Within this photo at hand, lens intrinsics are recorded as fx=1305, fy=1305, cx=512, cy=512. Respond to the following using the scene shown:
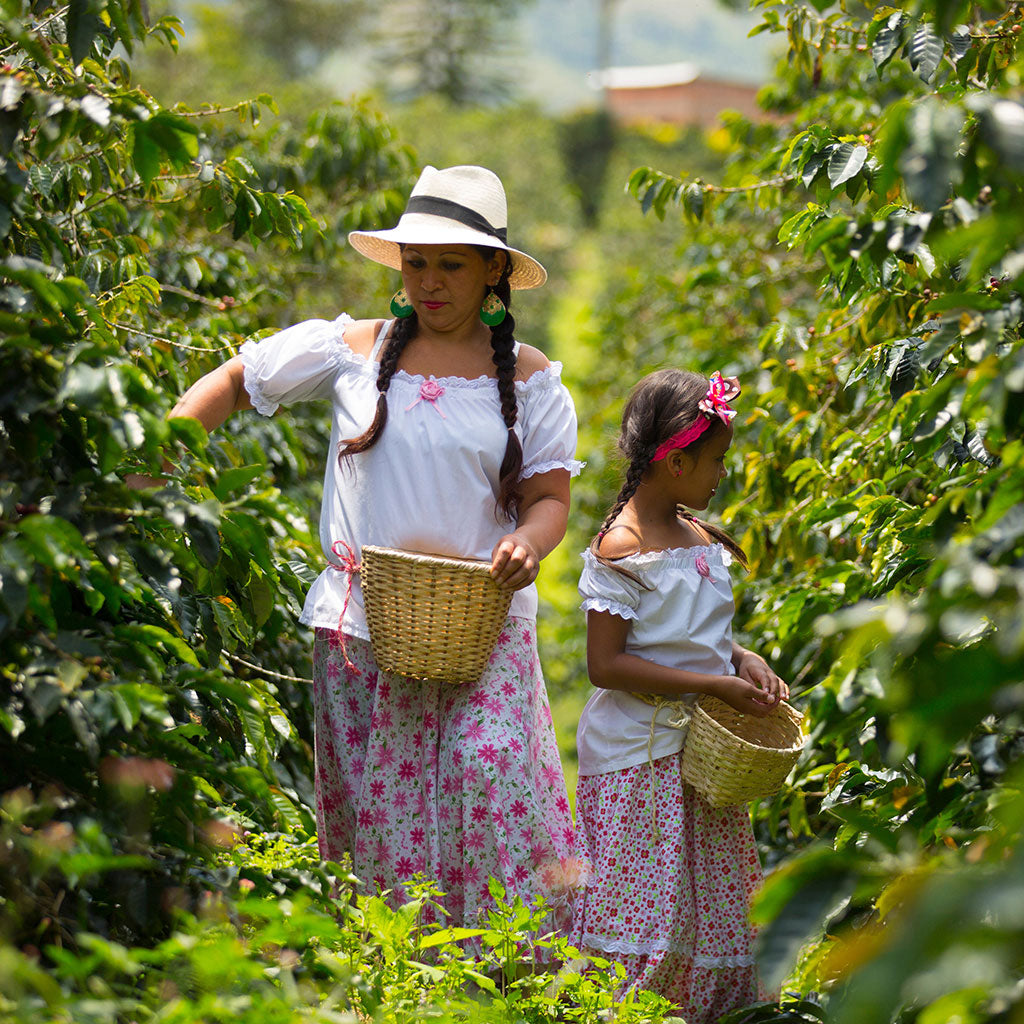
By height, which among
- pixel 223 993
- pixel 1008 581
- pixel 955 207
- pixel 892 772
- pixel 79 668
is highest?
pixel 955 207

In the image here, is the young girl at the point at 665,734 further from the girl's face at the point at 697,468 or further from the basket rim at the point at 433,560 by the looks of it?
the basket rim at the point at 433,560

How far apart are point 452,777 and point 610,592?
511 millimetres

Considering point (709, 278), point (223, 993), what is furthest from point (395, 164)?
point (223, 993)

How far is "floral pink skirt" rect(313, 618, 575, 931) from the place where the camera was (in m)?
2.70

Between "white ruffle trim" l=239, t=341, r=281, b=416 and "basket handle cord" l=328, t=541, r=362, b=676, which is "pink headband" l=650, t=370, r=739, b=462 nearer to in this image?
"basket handle cord" l=328, t=541, r=362, b=676

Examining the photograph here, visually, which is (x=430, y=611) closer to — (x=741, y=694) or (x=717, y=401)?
(x=741, y=694)

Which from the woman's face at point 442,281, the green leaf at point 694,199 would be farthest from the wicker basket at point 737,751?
the green leaf at point 694,199

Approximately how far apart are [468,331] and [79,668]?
1.44 metres

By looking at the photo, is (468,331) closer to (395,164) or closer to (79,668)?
(79,668)

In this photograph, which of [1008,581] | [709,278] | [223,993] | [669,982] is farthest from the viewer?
[709,278]

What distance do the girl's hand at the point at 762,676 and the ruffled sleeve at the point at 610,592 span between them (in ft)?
0.94

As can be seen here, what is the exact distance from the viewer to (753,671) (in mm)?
2828

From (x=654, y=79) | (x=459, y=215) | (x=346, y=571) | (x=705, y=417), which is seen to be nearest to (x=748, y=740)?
(x=705, y=417)

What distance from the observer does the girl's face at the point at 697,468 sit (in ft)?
9.20
